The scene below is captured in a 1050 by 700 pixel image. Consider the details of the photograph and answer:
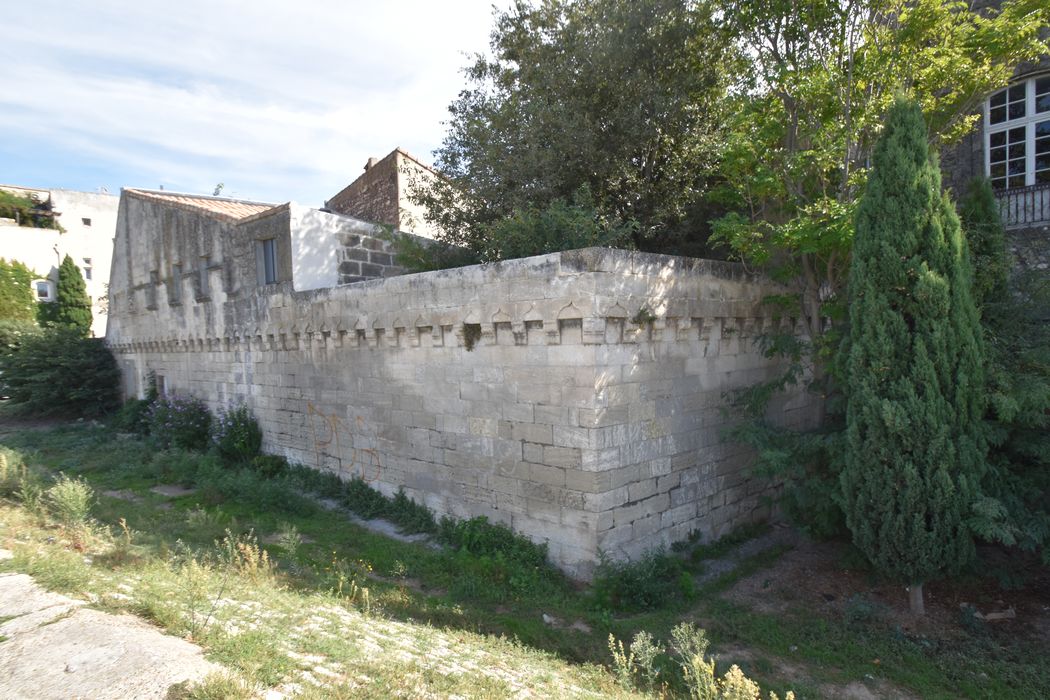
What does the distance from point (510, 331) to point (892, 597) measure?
492 centimetres

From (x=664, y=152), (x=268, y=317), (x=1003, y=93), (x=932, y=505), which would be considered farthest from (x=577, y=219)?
(x=1003, y=93)

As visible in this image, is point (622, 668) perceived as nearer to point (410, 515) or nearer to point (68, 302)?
point (410, 515)

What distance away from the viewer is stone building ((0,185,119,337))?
26.7 metres

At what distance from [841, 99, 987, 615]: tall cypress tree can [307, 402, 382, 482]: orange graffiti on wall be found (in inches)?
254

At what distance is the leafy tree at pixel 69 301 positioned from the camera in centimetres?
2686

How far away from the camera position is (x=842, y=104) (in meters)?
7.46

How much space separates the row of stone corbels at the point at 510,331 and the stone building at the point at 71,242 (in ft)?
70.4

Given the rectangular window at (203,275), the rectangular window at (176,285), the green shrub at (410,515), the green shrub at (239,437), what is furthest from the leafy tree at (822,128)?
the rectangular window at (176,285)

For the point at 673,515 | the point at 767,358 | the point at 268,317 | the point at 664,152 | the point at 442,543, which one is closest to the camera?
the point at 673,515

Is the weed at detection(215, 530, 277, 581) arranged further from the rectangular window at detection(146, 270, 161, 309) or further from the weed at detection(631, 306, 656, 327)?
the rectangular window at detection(146, 270, 161, 309)

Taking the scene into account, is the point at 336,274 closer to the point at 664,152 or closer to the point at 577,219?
the point at 577,219

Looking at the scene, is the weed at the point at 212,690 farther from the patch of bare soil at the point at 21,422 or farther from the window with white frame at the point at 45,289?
the window with white frame at the point at 45,289

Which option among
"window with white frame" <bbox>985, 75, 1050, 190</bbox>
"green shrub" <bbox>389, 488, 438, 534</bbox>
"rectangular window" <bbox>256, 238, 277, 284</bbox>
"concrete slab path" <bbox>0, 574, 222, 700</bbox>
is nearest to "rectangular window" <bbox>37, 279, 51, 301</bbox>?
"rectangular window" <bbox>256, 238, 277, 284</bbox>

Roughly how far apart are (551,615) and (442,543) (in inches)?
86.2
